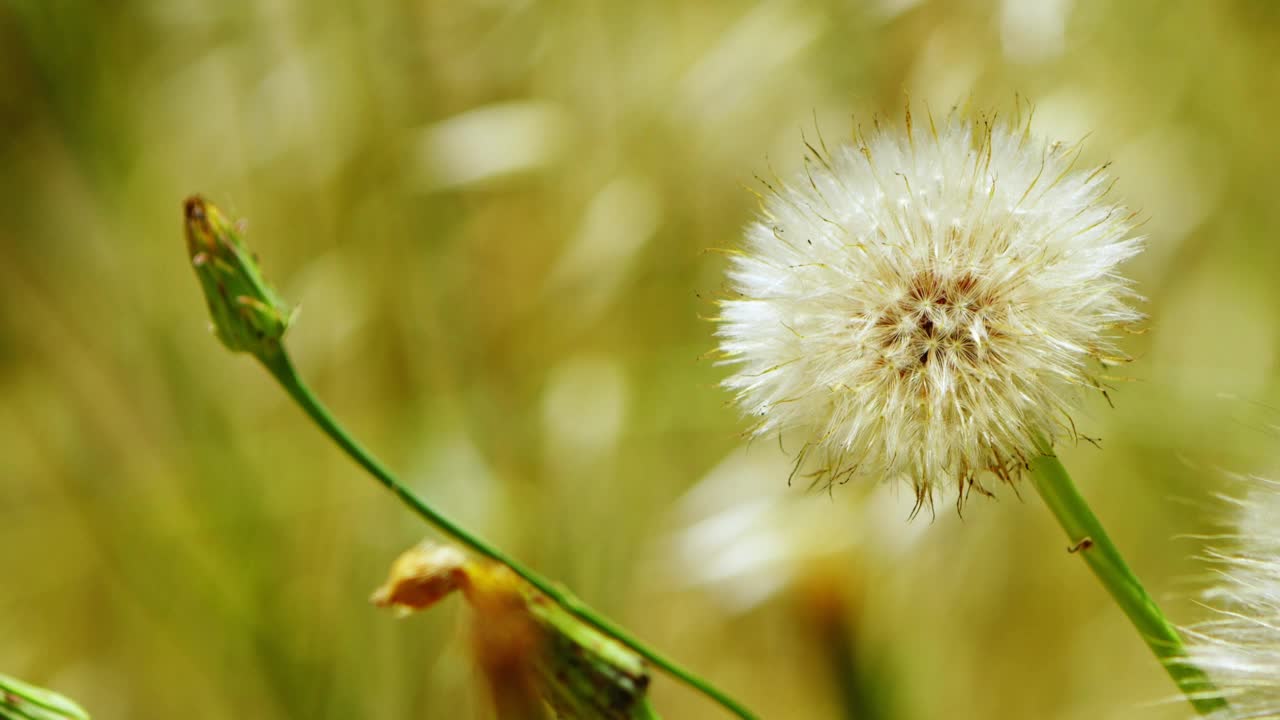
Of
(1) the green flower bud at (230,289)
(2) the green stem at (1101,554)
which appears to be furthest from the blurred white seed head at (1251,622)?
(1) the green flower bud at (230,289)

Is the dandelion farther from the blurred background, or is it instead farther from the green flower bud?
the blurred background

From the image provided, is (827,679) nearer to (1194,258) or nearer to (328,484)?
(328,484)

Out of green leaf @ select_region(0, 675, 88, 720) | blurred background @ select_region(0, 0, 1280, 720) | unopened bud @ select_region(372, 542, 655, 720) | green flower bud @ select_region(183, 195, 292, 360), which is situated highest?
blurred background @ select_region(0, 0, 1280, 720)

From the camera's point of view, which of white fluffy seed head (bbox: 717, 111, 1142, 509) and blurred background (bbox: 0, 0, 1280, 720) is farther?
blurred background (bbox: 0, 0, 1280, 720)

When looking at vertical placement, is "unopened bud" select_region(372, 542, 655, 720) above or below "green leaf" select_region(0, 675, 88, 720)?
below

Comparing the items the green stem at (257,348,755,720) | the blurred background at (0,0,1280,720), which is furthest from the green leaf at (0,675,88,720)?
the blurred background at (0,0,1280,720)

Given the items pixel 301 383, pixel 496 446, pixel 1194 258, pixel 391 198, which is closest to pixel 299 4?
pixel 391 198

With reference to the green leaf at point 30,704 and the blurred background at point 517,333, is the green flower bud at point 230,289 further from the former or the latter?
the blurred background at point 517,333
